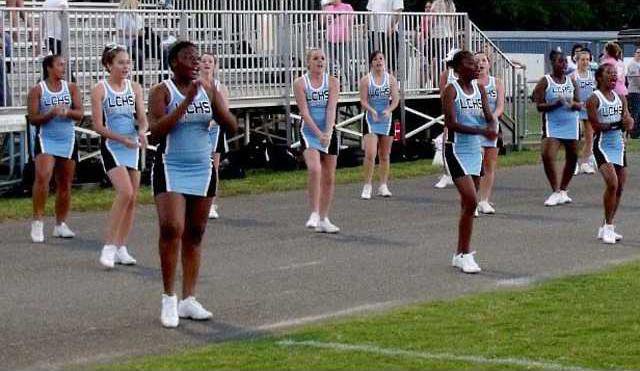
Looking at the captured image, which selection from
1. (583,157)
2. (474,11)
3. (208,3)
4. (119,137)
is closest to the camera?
(119,137)

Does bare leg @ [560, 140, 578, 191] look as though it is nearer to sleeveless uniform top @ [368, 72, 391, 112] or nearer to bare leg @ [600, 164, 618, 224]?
sleeveless uniform top @ [368, 72, 391, 112]

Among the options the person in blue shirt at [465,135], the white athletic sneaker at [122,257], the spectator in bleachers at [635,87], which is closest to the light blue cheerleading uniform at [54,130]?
the white athletic sneaker at [122,257]

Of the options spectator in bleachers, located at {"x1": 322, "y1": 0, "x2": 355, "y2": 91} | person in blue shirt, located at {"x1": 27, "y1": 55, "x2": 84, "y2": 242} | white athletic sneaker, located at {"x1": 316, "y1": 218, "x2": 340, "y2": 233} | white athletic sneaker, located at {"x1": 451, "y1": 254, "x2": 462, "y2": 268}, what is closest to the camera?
white athletic sneaker, located at {"x1": 451, "y1": 254, "x2": 462, "y2": 268}

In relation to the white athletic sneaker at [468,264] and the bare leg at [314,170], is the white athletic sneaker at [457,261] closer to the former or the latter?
the white athletic sneaker at [468,264]

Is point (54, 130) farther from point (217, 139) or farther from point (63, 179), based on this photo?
point (217, 139)

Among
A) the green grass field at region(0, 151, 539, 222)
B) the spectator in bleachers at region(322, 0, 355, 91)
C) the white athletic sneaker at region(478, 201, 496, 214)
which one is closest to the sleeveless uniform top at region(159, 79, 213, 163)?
the green grass field at region(0, 151, 539, 222)

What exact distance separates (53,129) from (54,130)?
15mm

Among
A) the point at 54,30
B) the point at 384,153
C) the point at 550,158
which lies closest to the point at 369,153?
Result: the point at 384,153

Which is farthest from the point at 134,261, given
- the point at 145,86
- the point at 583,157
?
the point at 583,157

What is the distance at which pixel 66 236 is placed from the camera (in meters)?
15.9

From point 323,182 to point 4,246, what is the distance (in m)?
3.49

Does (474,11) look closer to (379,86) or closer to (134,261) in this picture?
(379,86)

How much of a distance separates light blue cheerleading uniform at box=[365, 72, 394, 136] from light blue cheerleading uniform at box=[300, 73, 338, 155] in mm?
3382

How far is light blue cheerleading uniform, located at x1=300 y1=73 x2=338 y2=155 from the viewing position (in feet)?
53.6
